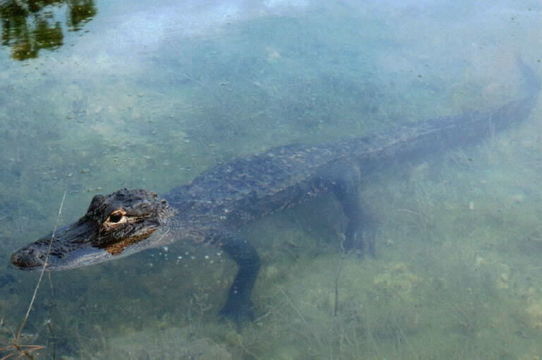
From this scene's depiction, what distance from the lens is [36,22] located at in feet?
25.3

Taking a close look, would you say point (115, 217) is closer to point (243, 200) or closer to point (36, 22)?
point (243, 200)

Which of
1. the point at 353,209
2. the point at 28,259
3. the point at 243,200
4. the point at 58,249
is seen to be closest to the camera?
the point at 28,259

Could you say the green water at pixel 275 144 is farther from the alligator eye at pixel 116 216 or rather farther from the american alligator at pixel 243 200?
the alligator eye at pixel 116 216

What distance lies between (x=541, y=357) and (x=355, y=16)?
263 inches

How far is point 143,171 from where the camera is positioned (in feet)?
17.5

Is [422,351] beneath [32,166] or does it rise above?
beneath

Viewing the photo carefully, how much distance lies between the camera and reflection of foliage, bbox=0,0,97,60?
23.4ft

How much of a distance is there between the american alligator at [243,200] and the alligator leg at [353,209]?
0.04ft

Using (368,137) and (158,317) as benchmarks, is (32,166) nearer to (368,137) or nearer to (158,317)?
(158,317)

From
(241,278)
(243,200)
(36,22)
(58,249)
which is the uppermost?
(36,22)

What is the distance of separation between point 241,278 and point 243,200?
0.95 metres

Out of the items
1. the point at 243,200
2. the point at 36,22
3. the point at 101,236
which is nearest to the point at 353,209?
the point at 243,200

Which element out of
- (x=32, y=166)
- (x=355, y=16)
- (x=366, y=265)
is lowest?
(x=366, y=265)

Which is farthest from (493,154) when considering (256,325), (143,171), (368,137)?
(143,171)
